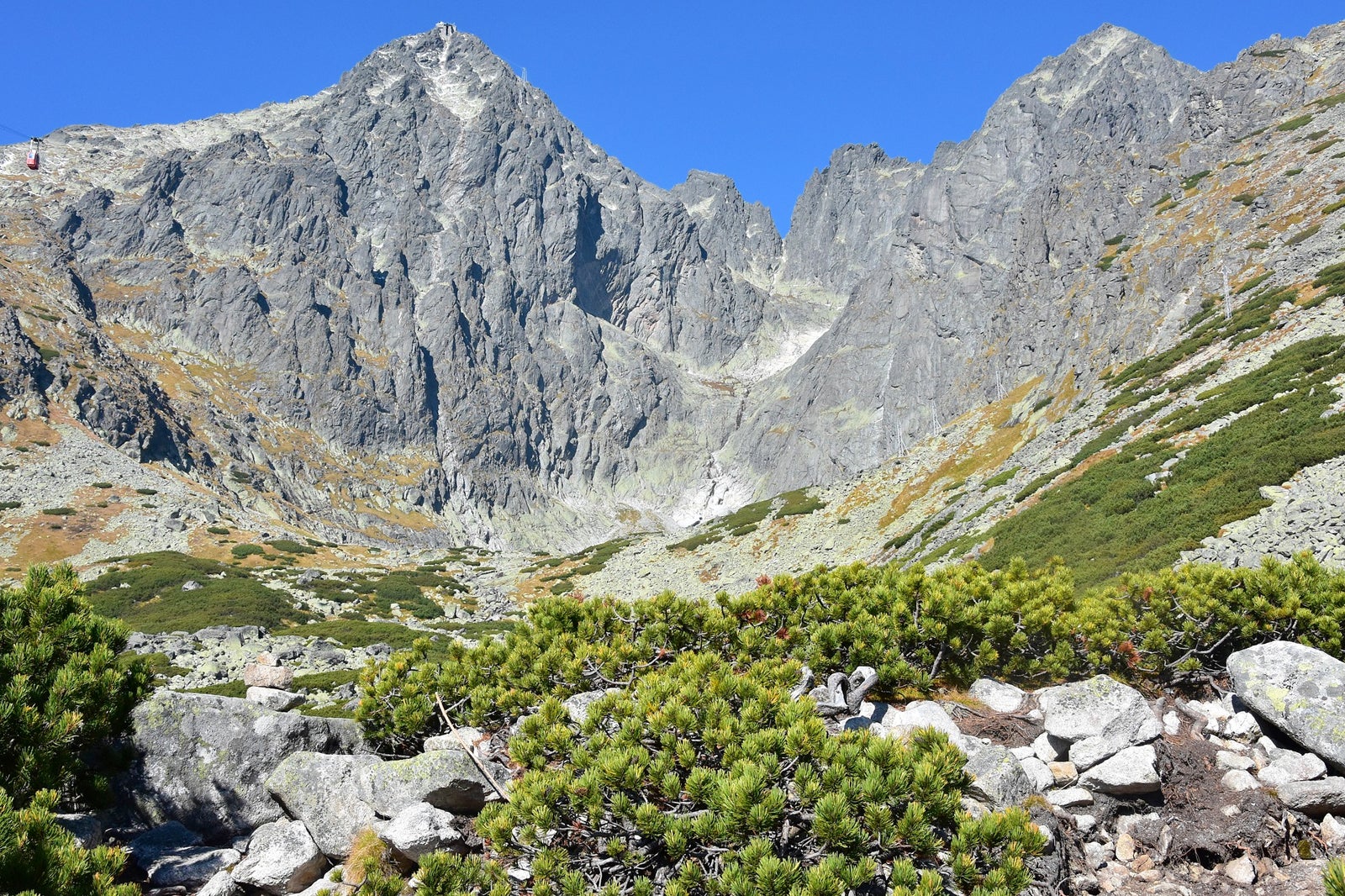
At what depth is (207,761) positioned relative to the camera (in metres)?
10.1

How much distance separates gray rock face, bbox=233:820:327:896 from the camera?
859 centimetres

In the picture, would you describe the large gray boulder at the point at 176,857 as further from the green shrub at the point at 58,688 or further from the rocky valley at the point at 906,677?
the green shrub at the point at 58,688

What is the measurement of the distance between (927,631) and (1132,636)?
3582mm

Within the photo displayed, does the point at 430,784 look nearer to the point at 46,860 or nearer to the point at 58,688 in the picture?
the point at 46,860

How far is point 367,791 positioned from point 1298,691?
12.1 metres

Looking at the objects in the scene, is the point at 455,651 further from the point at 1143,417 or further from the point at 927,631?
the point at 1143,417

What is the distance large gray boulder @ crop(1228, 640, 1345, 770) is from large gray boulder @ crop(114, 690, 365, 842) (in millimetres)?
13444

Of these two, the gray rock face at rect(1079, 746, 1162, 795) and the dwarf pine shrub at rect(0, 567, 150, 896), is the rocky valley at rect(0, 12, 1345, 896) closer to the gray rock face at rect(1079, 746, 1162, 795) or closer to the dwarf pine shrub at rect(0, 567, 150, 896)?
the gray rock face at rect(1079, 746, 1162, 795)

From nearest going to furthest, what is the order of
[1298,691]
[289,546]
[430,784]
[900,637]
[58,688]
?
[58,688] → [1298,691] → [430,784] → [900,637] → [289,546]

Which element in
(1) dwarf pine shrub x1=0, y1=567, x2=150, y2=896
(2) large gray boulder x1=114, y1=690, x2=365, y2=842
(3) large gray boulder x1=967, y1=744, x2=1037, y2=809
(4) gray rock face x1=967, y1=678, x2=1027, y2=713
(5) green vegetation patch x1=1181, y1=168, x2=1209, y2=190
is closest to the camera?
(1) dwarf pine shrub x1=0, y1=567, x2=150, y2=896

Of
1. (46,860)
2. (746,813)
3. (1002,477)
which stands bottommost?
(746,813)

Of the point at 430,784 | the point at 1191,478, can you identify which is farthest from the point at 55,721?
the point at 1191,478

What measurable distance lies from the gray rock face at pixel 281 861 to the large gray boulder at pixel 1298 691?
12320 millimetres

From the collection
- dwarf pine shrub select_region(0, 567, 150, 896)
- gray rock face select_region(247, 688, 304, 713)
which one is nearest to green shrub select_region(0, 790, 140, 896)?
dwarf pine shrub select_region(0, 567, 150, 896)
